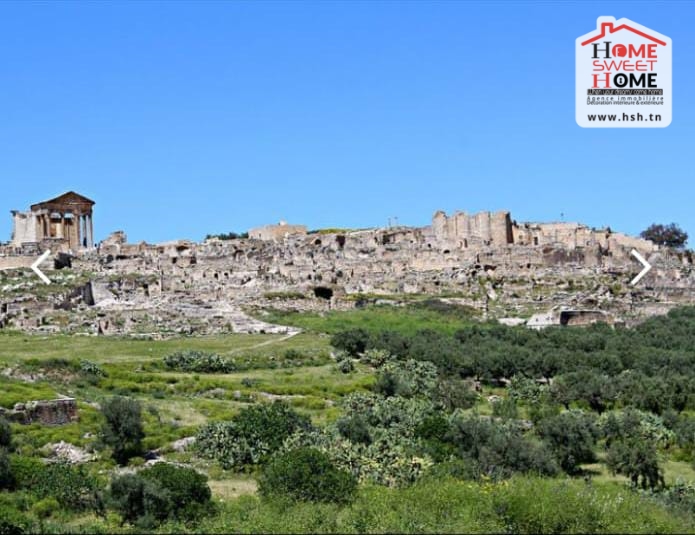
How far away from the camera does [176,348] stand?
47.9 m

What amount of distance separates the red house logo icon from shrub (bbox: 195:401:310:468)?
11463mm

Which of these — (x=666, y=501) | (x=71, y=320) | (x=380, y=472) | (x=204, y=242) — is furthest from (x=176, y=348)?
(x=204, y=242)

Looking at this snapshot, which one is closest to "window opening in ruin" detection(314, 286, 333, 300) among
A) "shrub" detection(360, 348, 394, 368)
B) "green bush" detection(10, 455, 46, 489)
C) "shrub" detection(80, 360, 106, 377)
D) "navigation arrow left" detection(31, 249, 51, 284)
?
"navigation arrow left" detection(31, 249, 51, 284)

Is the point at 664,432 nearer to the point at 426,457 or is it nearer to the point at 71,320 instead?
the point at 426,457

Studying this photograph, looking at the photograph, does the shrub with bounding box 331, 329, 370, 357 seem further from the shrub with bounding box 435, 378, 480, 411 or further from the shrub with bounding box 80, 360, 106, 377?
the shrub with bounding box 80, 360, 106, 377

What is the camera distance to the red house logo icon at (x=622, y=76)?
31219 millimetres

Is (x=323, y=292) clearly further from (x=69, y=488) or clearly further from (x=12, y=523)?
(x=12, y=523)

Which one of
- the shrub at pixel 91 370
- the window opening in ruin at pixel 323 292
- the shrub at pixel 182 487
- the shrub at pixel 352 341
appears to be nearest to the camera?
the shrub at pixel 182 487

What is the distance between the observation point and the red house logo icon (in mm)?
31219

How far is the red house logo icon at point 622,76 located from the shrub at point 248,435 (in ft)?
37.6

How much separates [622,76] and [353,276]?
1493 inches

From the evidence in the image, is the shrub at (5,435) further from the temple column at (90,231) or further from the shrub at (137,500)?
the temple column at (90,231)

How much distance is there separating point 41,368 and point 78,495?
15142 millimetres

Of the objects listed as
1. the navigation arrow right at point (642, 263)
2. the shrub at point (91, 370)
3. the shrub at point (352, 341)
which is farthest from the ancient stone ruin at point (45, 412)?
the navigation arrow right at point (642, 263)
